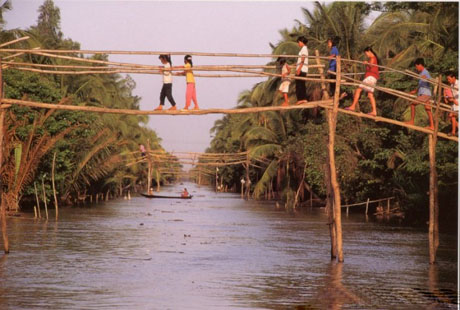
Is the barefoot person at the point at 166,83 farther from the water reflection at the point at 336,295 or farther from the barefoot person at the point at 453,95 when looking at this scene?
the barefoot person at the point at 453,95

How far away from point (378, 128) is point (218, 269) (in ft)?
59.0

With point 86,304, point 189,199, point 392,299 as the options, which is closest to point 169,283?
point 86,304

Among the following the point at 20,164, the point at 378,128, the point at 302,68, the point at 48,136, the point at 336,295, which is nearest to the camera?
the point at 336,295

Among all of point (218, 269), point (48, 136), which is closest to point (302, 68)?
point (218, 269)

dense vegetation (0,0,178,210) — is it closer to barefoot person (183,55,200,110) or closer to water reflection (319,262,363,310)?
barefoot person (183,55,200,110)

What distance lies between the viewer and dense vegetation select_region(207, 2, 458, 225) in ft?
76.7

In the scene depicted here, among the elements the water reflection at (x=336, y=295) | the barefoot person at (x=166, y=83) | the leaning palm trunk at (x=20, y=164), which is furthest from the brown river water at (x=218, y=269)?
the barefoot person at (x=166, y=83)

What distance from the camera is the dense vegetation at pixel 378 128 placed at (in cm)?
2339

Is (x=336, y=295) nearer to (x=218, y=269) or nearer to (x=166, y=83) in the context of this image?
(x=218, y=269)

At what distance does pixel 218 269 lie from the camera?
15.3m

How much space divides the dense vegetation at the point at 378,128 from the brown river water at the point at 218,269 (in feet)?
9.07

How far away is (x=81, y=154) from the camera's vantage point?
120 ft

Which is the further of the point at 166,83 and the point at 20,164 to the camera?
the point at 20,164

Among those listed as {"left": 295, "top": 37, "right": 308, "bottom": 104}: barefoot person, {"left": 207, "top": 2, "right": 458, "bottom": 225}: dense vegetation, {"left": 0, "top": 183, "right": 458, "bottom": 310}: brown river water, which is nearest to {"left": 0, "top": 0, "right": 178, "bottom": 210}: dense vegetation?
{"left": 0, "top": 183, "right": 458, "bottom": 310}: brown river water
